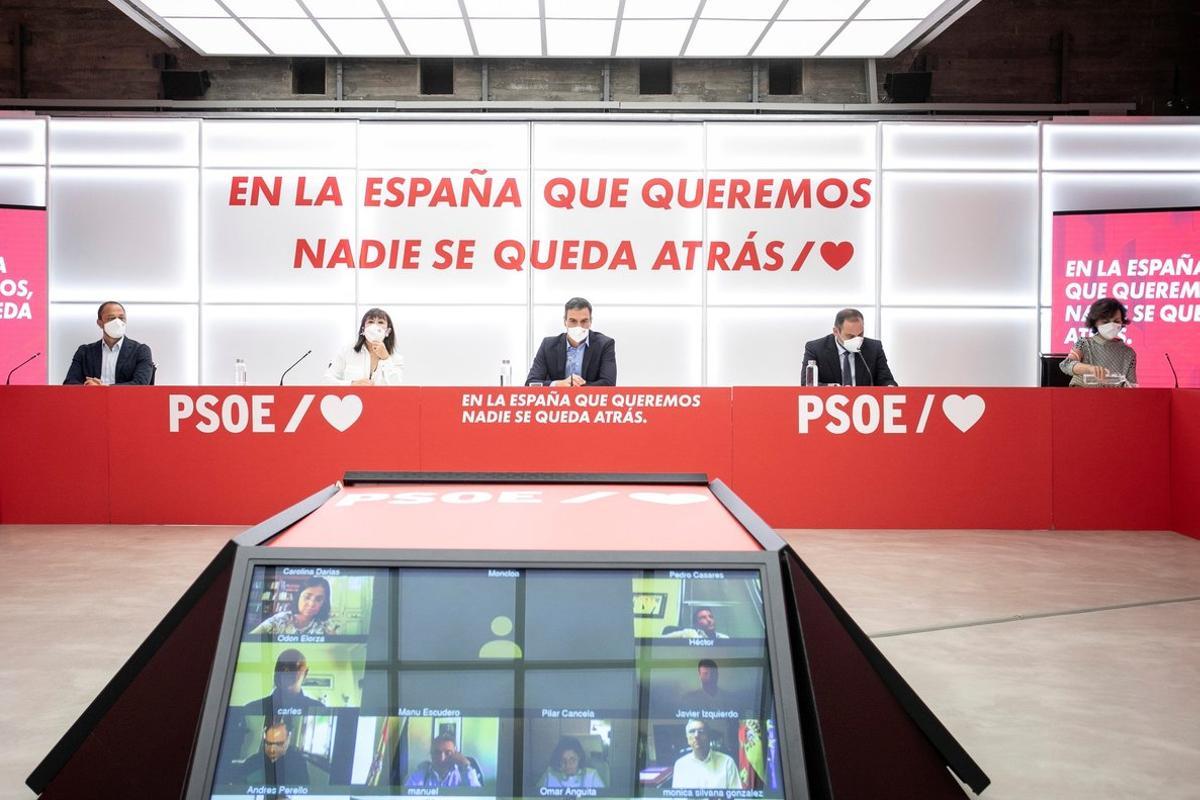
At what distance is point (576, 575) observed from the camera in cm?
128

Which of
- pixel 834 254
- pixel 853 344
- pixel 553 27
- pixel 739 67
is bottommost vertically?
pixel 853 344

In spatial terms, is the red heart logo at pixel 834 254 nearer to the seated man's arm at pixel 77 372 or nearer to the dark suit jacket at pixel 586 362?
the dark suit jacket at pixel 586 362

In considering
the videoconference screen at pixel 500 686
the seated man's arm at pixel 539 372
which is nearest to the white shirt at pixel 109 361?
the seated man's arm at pixel 539 372

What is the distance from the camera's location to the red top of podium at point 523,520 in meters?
1.34

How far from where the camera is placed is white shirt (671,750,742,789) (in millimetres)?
1172

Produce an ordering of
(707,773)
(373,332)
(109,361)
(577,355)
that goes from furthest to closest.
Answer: (109,361), (577,355), (373,332), (707,773)

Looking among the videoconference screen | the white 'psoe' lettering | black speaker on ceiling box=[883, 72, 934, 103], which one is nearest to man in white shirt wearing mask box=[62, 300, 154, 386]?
the white 'psoe' lettering

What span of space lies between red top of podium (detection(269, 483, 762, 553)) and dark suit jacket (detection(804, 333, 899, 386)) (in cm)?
427

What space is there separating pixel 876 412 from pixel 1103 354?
73.9 inches

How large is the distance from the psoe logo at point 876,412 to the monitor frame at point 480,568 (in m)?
4.14

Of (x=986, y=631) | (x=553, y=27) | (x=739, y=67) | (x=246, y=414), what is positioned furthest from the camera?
(x=739, y=67)

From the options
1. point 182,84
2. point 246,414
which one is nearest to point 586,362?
point 246,414

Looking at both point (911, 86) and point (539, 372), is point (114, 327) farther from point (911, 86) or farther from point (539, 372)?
point (911, 86)

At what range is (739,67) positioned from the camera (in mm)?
8625
